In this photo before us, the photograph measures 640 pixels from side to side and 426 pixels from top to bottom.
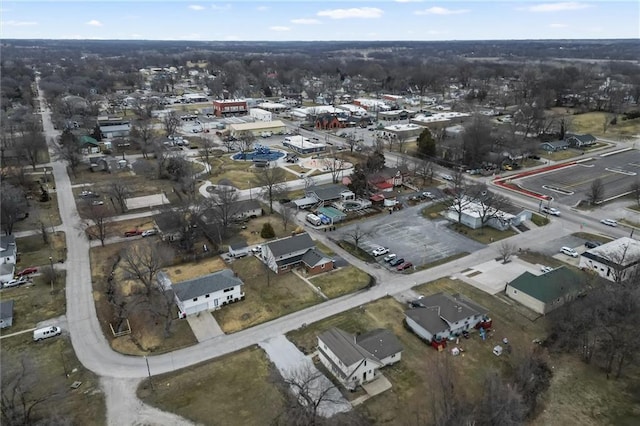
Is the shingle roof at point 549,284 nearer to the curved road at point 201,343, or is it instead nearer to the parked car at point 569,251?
the curved road at point 201,343

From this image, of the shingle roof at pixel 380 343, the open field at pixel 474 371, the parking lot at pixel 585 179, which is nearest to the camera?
the open field at pixel 474 371

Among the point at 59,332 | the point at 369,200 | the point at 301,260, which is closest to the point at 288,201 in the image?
the point at 369,200

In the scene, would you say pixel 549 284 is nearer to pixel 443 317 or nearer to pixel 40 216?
pixel 443 317

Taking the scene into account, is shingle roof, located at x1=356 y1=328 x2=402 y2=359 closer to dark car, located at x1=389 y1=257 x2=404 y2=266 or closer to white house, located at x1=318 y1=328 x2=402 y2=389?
white house, located at x1=318 y1=328 x2=402 y2=389

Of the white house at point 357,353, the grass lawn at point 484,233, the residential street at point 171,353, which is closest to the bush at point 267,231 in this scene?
the residential street at point 171,353

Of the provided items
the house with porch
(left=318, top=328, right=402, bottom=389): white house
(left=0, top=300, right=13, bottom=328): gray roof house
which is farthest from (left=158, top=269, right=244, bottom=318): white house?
(left=0, top=300, right=13, bottom=328): gray roof house

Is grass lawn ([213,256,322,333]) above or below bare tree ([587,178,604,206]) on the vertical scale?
below
